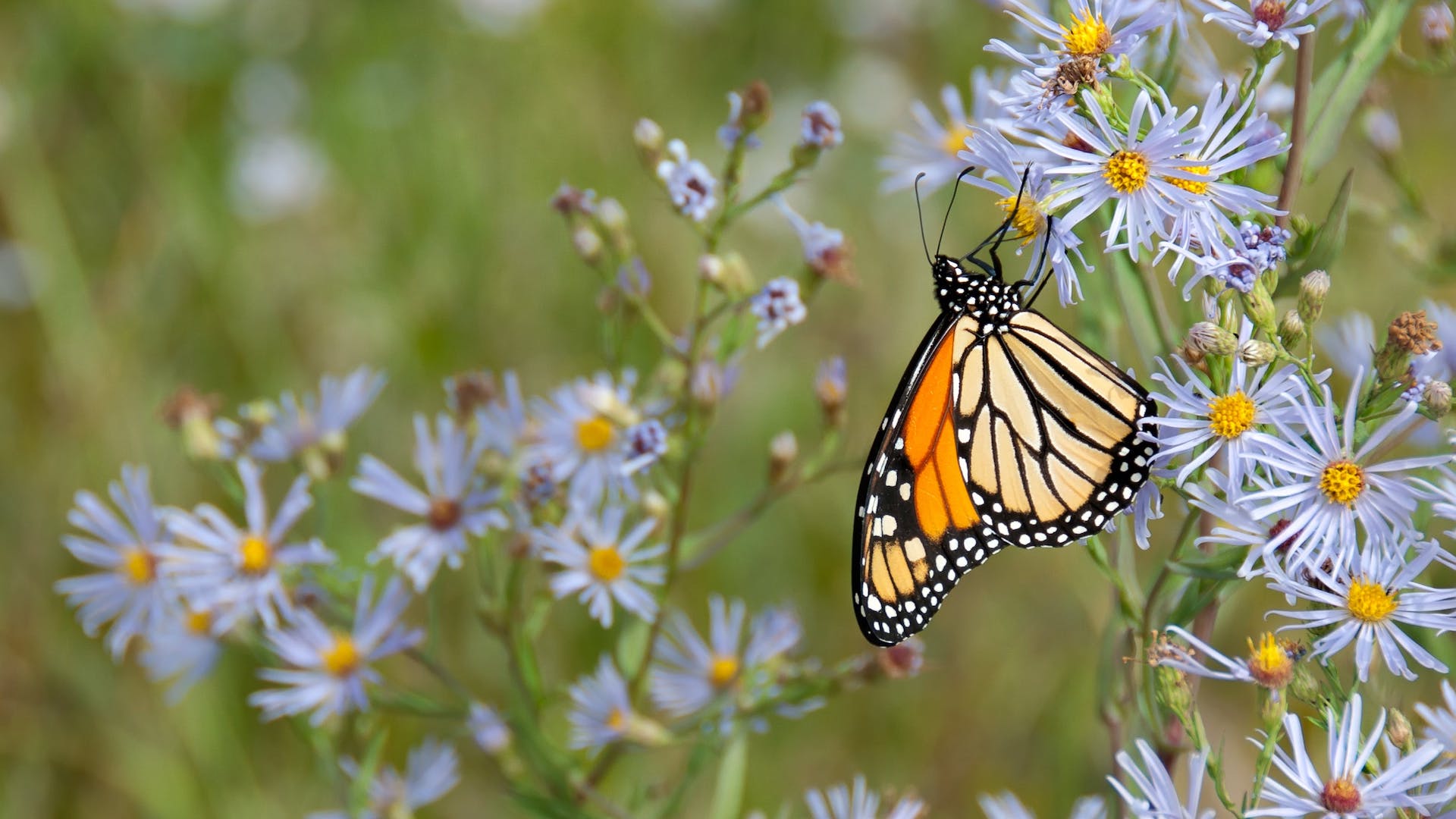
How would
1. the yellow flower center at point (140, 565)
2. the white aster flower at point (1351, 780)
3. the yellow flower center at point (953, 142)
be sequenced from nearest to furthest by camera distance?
the white aster flower at point (1351, 780)
the yellow flower center at point (140, 565)
the yellow flower center at point (953, 142)

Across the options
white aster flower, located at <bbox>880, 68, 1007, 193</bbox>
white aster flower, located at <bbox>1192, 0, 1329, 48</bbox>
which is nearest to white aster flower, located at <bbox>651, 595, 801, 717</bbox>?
white aster flower, located at <bbox>880, 68, 1007, 193</bbox>

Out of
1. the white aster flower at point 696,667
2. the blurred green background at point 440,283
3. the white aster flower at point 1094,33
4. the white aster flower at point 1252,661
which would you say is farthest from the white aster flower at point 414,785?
the white aster flower at point 1094,33

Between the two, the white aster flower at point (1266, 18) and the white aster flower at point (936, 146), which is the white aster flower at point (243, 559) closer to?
the white aster flower at point (936, 146)

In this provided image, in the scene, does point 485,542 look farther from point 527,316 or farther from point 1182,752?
point 527,316

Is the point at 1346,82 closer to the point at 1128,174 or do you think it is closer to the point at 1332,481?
the point at 1128,174

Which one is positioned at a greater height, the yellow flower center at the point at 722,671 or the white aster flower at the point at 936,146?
the white aster flower at the point at 936,146

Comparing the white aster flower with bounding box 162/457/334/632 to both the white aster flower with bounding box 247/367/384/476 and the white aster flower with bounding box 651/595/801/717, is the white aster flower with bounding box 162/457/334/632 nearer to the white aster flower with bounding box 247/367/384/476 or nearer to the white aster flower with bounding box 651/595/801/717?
the white aster flower with bounding box 247/367/384/476
